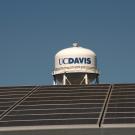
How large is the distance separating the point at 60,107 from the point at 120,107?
156 inches

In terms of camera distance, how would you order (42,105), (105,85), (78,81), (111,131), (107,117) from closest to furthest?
(111,131), (107,117), (42,105), (105,85), (78,81)

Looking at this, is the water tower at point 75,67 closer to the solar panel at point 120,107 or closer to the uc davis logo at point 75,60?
the uc davis logo at point 75,60

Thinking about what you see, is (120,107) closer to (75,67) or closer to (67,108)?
(67,108)

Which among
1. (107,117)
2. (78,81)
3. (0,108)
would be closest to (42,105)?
(0,108)

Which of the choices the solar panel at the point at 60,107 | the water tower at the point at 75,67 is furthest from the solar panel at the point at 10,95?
the water tower at the point at 75,67

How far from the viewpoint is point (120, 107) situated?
37.7 m

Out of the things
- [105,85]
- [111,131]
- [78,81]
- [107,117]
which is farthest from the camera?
[78,81]

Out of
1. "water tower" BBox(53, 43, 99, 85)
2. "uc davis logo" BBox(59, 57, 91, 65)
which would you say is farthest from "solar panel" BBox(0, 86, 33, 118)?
"uc davis logo" BBox(59, 57, 91, 65)

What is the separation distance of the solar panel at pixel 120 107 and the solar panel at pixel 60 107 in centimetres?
56

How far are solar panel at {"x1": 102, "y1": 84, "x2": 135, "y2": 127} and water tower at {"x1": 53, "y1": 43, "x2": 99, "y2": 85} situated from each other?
69.0ft

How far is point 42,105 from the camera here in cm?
3972

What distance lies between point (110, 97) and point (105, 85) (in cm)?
557

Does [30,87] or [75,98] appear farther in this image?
[30,87]

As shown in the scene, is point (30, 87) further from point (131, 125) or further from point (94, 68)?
point (94, 68)
